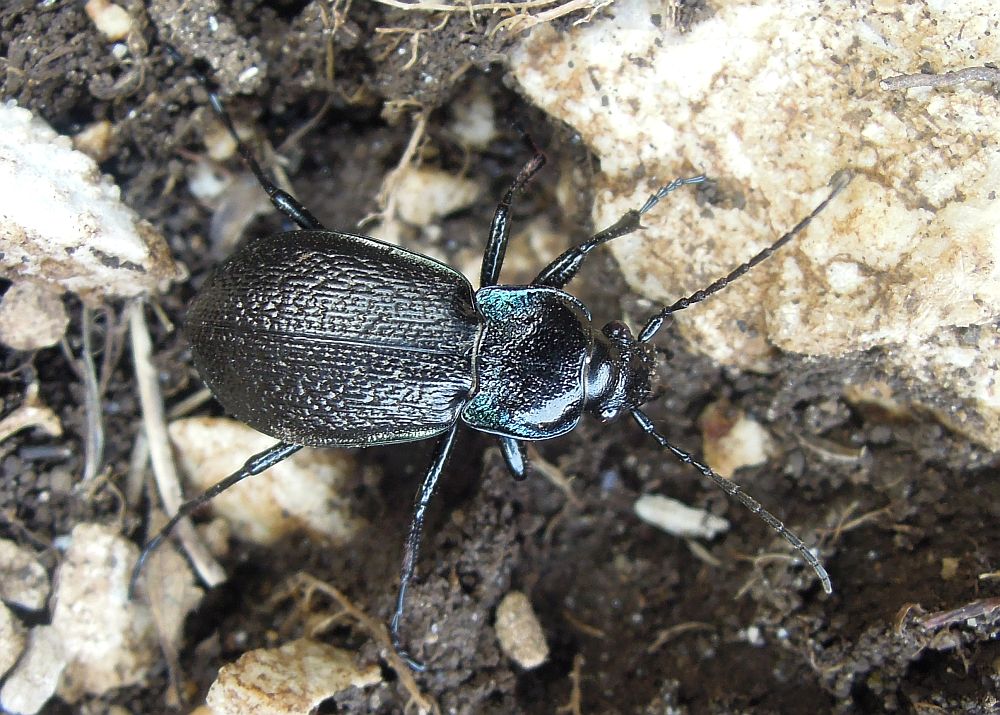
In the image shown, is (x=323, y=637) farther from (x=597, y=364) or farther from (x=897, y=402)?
(x=897, y=402)

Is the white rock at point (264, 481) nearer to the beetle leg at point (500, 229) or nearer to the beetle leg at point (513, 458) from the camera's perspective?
the beetle leg at point (513, 458)

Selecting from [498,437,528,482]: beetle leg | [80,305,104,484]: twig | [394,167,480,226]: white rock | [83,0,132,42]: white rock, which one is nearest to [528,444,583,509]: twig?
[498,437,528,482]: beetle leg

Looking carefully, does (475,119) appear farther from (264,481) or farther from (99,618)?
(99,618)

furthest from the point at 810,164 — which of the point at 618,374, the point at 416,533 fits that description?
the point at 416,533

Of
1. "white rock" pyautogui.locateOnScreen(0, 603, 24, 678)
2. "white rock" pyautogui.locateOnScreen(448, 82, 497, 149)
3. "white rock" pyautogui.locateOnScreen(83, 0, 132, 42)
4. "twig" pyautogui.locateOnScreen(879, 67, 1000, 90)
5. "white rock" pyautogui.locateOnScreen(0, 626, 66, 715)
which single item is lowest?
"white rock" pyautogui.locateOnScreen(0, 626, 66, 715)

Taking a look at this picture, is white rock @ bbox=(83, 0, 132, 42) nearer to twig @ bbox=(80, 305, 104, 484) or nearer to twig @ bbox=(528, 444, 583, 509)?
twig @ bbox=(80, 305, 104, 484)

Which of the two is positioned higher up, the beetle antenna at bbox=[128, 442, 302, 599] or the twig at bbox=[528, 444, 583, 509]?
the beetle antenna at bbox=[128, 442, 302, 599]
